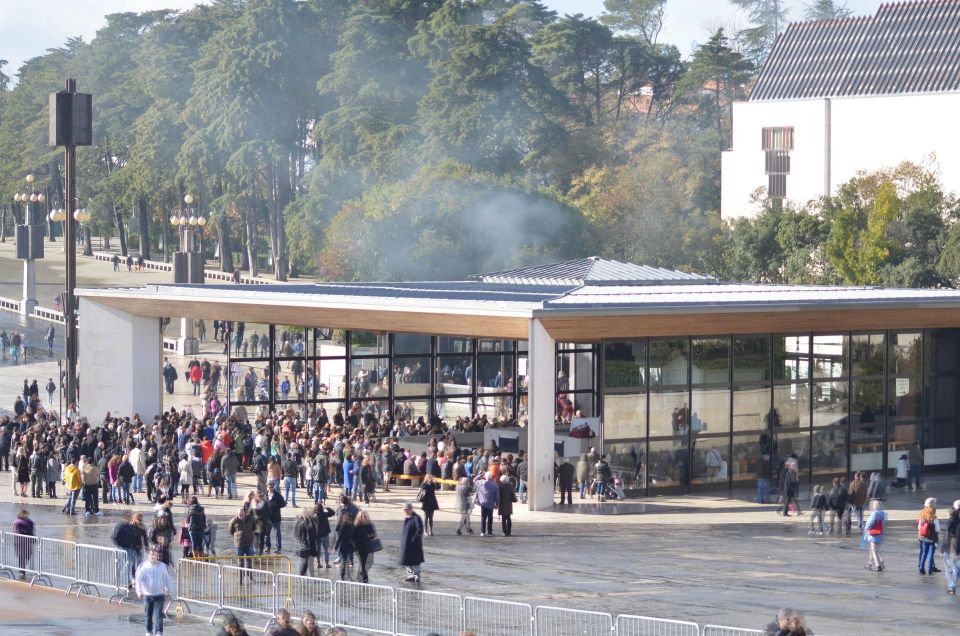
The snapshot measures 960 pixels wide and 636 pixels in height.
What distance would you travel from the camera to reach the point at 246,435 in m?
36.7

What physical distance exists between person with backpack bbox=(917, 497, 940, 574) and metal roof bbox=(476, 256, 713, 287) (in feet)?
58.3

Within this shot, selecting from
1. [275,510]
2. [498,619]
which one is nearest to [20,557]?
[275,510]

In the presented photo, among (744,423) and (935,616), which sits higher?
(744,423)

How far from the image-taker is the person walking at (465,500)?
27.3m

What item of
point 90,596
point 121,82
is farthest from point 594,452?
point 121,82

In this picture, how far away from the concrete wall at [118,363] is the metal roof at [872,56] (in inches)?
1828

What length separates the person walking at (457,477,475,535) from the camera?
27.3m

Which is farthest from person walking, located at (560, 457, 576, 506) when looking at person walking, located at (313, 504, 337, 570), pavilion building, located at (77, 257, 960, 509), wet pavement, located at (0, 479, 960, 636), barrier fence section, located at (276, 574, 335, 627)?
barrier fence section, located at (276, 574, 335, 627)

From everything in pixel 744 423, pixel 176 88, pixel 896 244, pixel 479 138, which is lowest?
pixel 744 423

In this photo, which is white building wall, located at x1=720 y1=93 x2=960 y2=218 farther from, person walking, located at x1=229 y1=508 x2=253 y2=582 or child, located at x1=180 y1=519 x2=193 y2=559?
person walking, located at x1=229 y1=508 x2=253 y2=582

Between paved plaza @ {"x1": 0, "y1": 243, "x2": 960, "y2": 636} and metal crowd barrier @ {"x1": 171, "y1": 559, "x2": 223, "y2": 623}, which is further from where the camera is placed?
metal crowd barrier @ {"x1": 171, "y1": 559, "x2": 223, "y2": 623}

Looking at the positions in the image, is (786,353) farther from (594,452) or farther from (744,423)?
(594,452)

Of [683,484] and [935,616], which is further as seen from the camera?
[683,484]

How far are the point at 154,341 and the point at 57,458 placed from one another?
939cm
